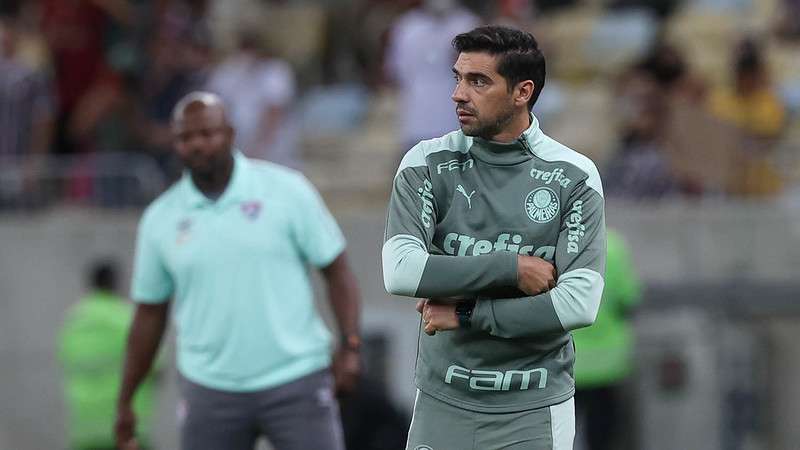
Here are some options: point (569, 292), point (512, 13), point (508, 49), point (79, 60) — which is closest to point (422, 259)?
point (569, 292)

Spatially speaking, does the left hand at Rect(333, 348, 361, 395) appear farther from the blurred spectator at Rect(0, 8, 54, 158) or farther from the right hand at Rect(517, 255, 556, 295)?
the blurred spectator at Rect(0, 8, 54, 158)

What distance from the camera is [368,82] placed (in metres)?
15.3

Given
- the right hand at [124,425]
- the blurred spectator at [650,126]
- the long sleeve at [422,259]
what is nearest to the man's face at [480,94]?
the long sleeve at [422,259]

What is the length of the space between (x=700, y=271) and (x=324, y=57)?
4782 mm

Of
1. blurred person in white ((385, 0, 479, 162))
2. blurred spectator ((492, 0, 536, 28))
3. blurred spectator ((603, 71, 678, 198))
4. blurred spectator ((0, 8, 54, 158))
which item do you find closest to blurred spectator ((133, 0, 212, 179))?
blurred spectator ((0, 8, 54, 158))

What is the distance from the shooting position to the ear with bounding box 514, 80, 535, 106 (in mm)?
5609

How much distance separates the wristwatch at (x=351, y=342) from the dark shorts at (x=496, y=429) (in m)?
1.83

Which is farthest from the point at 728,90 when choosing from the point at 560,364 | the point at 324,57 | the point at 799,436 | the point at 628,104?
the point at 560,364

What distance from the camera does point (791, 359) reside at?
38.4 feet

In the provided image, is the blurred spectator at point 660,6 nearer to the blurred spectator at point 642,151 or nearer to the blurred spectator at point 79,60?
the blurred spectator at point 642,151

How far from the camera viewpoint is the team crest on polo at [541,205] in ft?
18.3

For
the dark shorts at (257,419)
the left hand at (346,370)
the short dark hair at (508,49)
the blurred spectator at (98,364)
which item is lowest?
the blurred spectator at (98,364)

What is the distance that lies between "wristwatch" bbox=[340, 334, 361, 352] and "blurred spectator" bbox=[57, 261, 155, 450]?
3913mm

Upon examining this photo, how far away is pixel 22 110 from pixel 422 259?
29.0 feet
